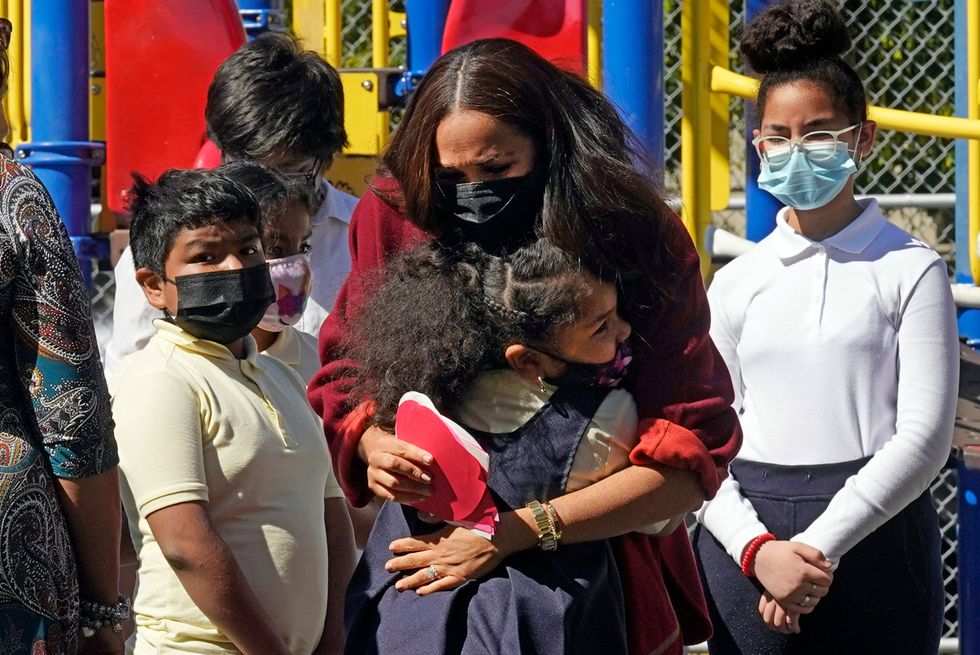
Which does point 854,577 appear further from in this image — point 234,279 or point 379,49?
point 379,49

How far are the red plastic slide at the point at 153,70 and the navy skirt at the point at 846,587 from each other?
2.27m

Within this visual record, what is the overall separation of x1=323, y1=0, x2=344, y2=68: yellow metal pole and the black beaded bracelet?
2.81m

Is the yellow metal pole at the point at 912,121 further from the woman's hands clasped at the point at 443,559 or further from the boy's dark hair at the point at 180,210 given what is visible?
the woman's hands clasped at the point at 443,559

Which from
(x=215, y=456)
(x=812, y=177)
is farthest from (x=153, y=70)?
(x=812, y=177)

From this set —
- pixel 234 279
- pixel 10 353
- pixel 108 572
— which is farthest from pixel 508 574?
pixel 234 279

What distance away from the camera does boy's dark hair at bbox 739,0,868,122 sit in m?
2.91

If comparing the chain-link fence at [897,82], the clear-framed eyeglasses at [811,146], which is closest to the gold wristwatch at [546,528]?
the clear-framed eyeglasses at [811,146]

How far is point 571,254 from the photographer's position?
1.90 metres

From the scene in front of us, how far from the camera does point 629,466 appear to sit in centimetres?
197

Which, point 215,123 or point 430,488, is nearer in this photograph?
point 430,488

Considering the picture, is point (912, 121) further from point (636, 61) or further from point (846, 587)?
point (846, 587)

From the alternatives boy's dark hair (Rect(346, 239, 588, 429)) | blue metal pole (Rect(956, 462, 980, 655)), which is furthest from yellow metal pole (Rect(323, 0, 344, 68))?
boy's dark hair (Rect(346, 239, 588, 429))

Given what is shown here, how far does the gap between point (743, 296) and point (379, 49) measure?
2122 millimetres

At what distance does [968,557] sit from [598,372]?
202 centimetres
